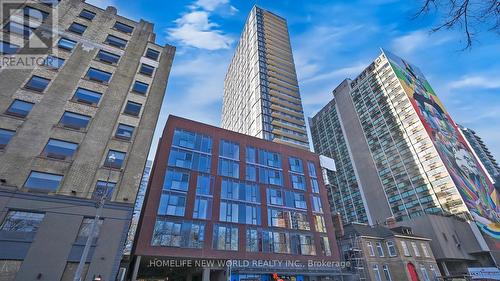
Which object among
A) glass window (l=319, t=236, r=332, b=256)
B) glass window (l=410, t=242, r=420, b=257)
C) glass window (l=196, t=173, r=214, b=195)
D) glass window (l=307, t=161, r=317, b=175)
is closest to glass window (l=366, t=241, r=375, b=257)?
glass window (l=319, t=236, r=332, b=256)

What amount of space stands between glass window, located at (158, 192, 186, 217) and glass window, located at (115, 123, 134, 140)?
7.47m

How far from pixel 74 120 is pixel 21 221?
978 cm

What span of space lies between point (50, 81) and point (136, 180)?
1377 cm

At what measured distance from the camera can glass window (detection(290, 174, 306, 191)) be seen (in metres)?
37.5

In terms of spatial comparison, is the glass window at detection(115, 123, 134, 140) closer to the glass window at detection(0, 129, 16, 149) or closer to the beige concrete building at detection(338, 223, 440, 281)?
the glass window at detection(0, 129, 16, 149)

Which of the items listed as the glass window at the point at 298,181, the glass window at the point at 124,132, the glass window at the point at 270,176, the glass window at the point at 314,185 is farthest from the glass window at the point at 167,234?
the glass window at the point at 314,185

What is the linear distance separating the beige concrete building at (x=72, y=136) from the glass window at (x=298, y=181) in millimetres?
22051

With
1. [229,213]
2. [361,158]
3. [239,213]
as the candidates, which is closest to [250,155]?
[239,213]

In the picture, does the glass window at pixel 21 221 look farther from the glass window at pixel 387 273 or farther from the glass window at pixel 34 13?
the glass window at pixel 387 273

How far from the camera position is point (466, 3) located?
15.9ft

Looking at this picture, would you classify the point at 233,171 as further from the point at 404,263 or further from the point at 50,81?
the point at 404,263

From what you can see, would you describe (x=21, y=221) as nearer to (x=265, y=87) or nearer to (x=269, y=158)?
(x=269, y=158)

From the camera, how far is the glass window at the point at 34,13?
27.4 m

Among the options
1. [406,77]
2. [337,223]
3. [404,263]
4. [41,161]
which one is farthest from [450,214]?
[41,161]
